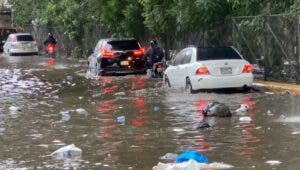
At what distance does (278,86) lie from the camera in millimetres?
19094

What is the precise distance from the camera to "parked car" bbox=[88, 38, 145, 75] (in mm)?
27594

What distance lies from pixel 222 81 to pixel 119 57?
972cm

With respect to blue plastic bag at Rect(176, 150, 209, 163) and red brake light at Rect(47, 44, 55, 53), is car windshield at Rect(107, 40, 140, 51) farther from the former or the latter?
red brake light at Rect(47, 44, 55, 53)

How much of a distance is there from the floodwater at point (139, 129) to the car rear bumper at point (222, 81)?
26 centimetres

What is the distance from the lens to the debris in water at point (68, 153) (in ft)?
33.0

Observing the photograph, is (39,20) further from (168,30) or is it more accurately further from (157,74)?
(157,74)

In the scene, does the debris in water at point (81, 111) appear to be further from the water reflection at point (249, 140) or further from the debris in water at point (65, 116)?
the water reflection at point (249, 140)

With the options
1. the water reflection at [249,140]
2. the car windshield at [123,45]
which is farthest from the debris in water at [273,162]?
the car windshield at [123,45]

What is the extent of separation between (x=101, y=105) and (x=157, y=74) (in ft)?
28.5

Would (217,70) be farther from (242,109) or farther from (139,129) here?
(139,129)

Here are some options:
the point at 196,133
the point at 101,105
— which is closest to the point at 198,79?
the point at 101,105

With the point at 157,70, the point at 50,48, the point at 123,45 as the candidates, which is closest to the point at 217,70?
the point at 157,70

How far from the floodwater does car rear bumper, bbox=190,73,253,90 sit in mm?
257

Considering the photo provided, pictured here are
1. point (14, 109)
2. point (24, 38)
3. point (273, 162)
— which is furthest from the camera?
point (24, 38)
